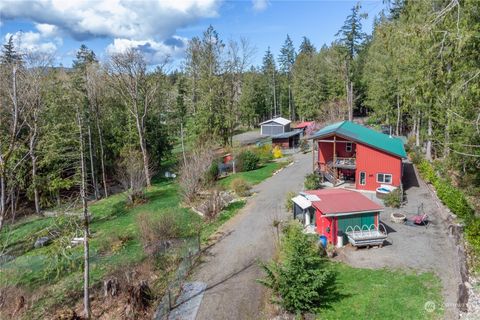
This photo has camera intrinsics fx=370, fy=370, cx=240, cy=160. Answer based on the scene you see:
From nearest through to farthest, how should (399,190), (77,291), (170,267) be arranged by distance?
(77,291) → (170,267) → (399,190)

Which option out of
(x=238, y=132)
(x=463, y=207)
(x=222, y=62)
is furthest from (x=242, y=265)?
(x=238, y=132)

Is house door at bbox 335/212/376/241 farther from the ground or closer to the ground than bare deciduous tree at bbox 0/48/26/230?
closer to the ground

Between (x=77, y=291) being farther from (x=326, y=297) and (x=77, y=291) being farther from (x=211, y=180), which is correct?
(x=211, y=180)

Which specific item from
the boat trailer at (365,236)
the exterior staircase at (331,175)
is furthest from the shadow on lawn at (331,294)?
the exterior staircase at (331,175)

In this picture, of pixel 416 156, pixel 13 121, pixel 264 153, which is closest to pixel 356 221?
pixel 13 121

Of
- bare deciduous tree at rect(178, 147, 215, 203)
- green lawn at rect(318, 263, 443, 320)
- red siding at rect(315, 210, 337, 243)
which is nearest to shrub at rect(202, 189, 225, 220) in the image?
bare deciduous tree at rect(178, 147, 215, 203)

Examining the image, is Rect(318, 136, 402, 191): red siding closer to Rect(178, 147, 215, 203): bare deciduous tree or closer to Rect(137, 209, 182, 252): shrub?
Rect(178, 147, 215, 203): bare deciduous tree

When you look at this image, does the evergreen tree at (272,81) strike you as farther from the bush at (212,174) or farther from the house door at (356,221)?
the house door at (356,221)
